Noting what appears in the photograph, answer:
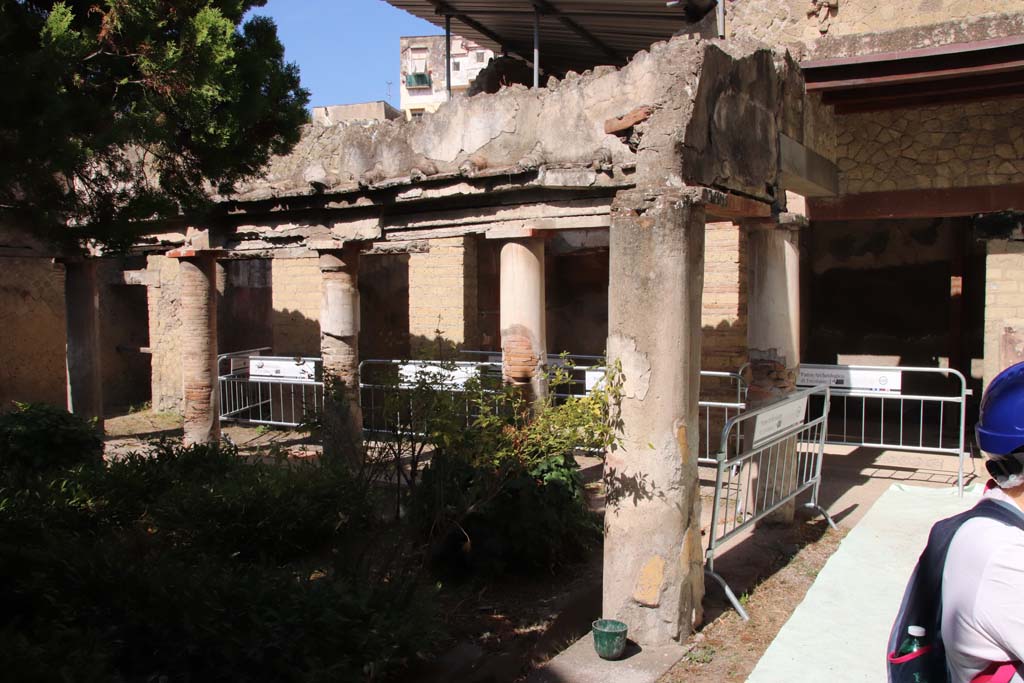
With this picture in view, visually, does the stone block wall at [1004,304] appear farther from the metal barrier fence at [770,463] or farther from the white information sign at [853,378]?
the metal barrier fence at [770,463]

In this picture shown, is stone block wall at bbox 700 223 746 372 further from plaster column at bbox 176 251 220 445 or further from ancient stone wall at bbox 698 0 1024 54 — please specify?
plaster column at bbox 176 251 220 445

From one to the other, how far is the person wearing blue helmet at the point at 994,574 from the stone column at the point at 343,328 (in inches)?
296

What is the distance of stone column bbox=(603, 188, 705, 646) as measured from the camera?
484cm

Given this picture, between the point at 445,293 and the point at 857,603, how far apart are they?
8140mm

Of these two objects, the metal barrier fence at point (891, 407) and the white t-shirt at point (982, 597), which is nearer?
the white t-shirt at point (982, 597)

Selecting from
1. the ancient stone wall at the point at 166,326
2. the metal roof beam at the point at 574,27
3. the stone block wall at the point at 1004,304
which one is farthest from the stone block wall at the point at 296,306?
the stone block wall at the point at 1004,304

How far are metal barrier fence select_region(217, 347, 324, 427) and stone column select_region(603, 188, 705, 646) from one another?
8284mm

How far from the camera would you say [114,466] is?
775 centimetres

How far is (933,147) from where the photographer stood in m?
8.19

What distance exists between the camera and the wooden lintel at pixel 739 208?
5562 millimetres

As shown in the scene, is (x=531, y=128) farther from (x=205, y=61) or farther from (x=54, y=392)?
(x=54, y=392)

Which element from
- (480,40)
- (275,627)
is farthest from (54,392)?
(275,627)

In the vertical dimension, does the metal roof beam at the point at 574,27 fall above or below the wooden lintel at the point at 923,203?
above

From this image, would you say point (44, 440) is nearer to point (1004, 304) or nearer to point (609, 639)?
point (609, 639)
